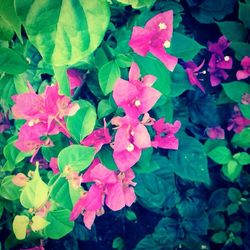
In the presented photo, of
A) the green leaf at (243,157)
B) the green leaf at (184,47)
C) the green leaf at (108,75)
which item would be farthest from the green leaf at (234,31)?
the green leaf at (108,75)

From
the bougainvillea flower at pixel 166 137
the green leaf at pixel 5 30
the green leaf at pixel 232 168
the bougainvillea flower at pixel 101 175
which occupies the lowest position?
the green leaf at pixel 232 168

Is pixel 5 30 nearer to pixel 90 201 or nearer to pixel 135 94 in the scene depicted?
pixel 135 94

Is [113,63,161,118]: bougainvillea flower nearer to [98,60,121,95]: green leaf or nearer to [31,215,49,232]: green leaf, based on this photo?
[98,60,121,95]: green leaf

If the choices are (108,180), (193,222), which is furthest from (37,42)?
(193,222)

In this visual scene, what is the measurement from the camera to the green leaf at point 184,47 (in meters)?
0.81

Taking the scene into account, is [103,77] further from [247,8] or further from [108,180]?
[247,8]

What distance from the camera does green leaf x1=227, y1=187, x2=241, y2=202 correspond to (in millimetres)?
1213

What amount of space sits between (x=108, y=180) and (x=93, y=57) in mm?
272

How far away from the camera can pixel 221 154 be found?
1112mm

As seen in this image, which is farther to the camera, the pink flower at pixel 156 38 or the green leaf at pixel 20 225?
the green leaf at pixel 20 225

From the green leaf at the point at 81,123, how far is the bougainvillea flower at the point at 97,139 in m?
0.02

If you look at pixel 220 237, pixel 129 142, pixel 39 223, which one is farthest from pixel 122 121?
pixel 220 237

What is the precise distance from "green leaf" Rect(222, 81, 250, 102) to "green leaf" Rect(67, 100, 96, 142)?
48 centimetres

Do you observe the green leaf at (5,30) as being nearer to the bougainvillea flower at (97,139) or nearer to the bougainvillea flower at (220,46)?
the bougainvillea flower at (97,139)
